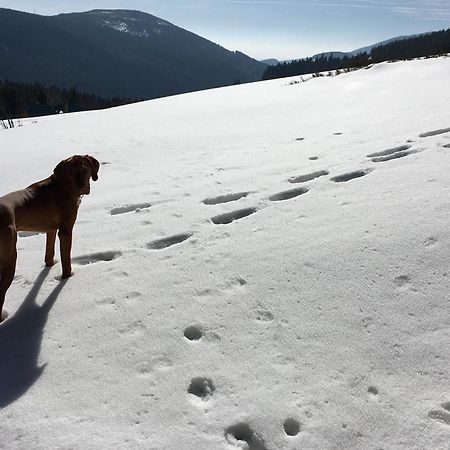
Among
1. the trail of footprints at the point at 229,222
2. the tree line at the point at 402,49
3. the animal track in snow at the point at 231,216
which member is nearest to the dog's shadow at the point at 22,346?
the trail of footprints at the point at 229,222

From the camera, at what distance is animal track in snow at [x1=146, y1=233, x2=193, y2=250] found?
4.63 metres

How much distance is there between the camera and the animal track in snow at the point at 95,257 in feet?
14.7

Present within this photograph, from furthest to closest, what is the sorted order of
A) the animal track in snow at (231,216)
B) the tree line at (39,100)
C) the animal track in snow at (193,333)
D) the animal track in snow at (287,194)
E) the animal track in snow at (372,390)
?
the tree line at (39,100), the animal track in snow at (287,194), the animal track in snow at (231,216), the animal track in snow at (193,333), the animal track in snow at (372,390)

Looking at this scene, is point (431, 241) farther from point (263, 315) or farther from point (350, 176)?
point (350, 176)

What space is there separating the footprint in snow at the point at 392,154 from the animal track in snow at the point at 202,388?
500cm

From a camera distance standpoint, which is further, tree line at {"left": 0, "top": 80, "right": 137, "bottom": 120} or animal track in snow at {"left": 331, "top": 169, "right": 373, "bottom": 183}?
tree line at {"left": 0, "top": 80, "right": 137, "bottom": 120}

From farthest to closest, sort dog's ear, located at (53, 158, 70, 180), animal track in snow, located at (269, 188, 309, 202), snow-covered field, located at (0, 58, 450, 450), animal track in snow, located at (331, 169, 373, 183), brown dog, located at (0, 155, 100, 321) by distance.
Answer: animal track in snow, located at (331, 169, 373, 183) < animal track in snow, located at (269, 188, 309, 202) < dog's ear, located at (53, 158, 70, 180) < brown dog, located at (0, 155, 100, 321) < snow-covered field, located at (0, 58, 450, 450)

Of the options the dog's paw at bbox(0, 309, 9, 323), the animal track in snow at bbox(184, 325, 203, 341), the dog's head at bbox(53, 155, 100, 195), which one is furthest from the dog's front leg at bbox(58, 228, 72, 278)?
the animal track in snow at bbox(184, 325, 203, 341)

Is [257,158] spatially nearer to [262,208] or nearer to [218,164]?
[218,164]

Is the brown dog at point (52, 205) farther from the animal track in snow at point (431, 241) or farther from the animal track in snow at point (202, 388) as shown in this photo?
the animal track in snow at point (431, 241)

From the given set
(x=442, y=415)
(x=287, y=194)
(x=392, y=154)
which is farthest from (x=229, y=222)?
(x=392, y=154)

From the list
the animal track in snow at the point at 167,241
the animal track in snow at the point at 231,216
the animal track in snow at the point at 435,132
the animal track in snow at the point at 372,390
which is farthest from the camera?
the animal track in snow at the point at 435,132

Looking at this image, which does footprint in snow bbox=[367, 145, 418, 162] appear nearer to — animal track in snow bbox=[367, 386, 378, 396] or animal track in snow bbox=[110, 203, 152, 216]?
animal track in snow bbox=[110, 203, 152, 216]

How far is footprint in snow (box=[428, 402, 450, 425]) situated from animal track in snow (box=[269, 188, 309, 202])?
3388mm
